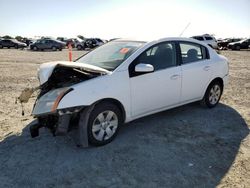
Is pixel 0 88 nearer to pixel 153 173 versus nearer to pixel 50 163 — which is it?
pixel 50 163

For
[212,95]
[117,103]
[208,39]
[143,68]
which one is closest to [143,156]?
[117,103]

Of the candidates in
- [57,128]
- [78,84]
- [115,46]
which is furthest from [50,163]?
[115,46]

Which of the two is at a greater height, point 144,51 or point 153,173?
point 144,51

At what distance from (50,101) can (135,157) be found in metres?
1.48

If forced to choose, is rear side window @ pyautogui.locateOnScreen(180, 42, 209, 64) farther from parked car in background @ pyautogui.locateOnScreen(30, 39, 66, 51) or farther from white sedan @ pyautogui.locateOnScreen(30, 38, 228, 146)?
parked car in background @ pyautogui.locateOnScreen(30, 39, 66, 51)

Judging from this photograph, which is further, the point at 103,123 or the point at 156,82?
the point at 156,82

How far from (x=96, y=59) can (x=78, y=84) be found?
126cm

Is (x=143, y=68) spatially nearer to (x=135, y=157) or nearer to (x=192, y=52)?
(x=135, y=157)

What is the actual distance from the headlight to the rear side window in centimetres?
261

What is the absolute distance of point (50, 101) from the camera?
13.5 ft

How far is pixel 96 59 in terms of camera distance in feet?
17.5

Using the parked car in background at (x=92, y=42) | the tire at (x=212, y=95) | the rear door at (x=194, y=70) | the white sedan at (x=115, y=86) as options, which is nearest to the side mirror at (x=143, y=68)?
the white sedan at (x=115, y=86)

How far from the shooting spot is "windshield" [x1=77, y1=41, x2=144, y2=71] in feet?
15.9

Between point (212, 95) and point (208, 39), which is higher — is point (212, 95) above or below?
below
